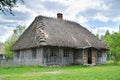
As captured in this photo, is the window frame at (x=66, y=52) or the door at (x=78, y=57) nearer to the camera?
the window frame at (x=66, y=52)

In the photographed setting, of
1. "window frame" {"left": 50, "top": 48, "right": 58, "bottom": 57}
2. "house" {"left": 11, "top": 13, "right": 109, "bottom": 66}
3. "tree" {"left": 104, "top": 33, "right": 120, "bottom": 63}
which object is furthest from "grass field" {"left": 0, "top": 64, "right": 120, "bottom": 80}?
"tree" {"left": 104, "top": 33, "right": 120, "bottom": 63}

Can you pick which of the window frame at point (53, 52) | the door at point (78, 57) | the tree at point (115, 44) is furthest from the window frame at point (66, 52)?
the tree at point (115, 44)

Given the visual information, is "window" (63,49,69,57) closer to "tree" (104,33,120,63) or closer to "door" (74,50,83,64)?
"door" (74,50,83,64)

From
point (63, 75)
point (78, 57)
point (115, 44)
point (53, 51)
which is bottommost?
point (63, 75)

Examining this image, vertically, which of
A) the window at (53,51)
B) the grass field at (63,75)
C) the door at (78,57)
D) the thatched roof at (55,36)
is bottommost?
the grass field at (63,75)

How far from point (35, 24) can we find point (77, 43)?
6930 mm

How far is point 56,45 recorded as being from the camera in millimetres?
35000

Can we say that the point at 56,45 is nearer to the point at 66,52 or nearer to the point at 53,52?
the point at 53,52

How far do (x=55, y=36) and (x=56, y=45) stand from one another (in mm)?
1987

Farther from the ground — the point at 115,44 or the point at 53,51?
the point at 115,44

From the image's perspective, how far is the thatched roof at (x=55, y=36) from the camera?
3534 centimetres

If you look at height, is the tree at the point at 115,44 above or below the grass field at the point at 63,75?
above

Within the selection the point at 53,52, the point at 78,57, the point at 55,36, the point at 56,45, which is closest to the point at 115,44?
the point at 78,57

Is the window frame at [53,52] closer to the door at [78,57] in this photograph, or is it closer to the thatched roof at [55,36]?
the thatched roof at [55,36]
